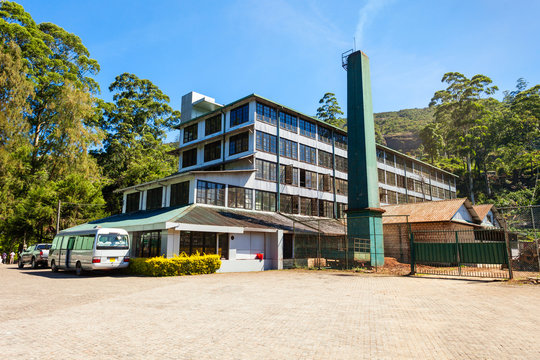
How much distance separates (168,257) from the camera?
2077 cm


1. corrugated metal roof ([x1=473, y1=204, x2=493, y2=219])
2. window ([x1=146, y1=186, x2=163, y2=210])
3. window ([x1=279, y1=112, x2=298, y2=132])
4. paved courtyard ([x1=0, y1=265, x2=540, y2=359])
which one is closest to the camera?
paved courtyard ([x1=0, y1=265, x2=540, y2=359])

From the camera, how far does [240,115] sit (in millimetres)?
31094

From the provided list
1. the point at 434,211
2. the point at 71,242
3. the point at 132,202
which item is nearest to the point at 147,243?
the point at 71,242

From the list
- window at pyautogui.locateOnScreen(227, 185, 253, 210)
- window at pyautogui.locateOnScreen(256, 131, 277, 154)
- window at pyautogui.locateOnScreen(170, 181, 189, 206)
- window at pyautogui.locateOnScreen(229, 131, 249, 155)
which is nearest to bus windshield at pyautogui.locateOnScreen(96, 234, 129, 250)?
window at pyautogui.locateOnScreen(170, 181, 189, 206)

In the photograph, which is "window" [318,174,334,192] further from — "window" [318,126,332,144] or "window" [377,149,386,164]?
"window" [377,149,386,164]

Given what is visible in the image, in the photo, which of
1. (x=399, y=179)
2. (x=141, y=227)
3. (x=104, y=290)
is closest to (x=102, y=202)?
(x=141, y=227)

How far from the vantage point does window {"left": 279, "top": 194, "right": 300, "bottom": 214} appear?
31656 millimetres

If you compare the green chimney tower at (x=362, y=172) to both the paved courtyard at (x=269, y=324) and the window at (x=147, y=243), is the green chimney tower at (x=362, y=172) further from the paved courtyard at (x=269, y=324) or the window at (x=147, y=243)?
the window at (x=147, y=243)

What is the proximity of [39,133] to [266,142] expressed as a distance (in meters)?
29.0

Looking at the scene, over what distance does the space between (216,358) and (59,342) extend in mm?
2969

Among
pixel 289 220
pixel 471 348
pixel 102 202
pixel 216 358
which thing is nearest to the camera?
pixel 216 358

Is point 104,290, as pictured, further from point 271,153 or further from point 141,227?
point 271,153

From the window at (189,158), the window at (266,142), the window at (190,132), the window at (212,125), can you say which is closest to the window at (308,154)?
the window at (266,142)

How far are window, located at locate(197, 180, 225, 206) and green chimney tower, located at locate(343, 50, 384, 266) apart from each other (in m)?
9.72
